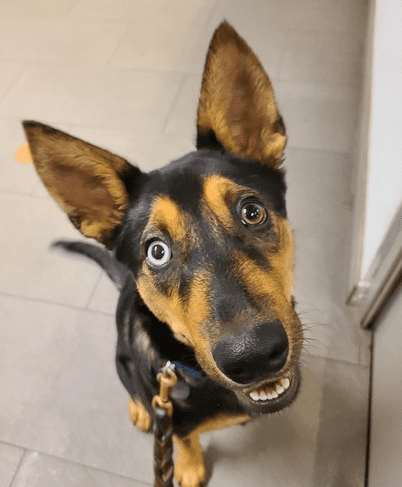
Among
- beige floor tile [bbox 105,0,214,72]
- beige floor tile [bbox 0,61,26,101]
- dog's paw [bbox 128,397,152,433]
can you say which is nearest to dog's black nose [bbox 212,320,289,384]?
dog's paw [bbox 128,397,152,433]

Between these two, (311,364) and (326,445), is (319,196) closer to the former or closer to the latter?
(311,364)

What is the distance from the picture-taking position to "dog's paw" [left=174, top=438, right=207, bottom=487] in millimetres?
1899

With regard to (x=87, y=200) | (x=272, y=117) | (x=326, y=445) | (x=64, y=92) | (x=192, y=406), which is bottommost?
(x=326, y=445)

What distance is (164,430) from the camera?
1.44m

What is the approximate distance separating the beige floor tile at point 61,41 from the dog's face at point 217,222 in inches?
113

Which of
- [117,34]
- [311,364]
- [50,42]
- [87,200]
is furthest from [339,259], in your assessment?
[50,42]

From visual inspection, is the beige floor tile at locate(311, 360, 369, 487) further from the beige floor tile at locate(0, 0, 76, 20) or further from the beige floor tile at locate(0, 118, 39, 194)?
the beige floor tile at locate(0, 0, 76, 20)

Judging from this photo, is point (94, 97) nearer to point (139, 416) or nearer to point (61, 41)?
point (61, 41)

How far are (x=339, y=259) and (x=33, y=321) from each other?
1.86 m

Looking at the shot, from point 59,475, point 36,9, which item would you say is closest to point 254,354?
point 59,475

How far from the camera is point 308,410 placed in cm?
208

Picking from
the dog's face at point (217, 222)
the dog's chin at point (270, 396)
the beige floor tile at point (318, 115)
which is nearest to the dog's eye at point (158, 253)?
the dog's face at point (217, 222)

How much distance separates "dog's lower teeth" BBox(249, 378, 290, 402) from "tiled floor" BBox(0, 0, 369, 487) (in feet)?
2.80

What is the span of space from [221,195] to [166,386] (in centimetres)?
67
